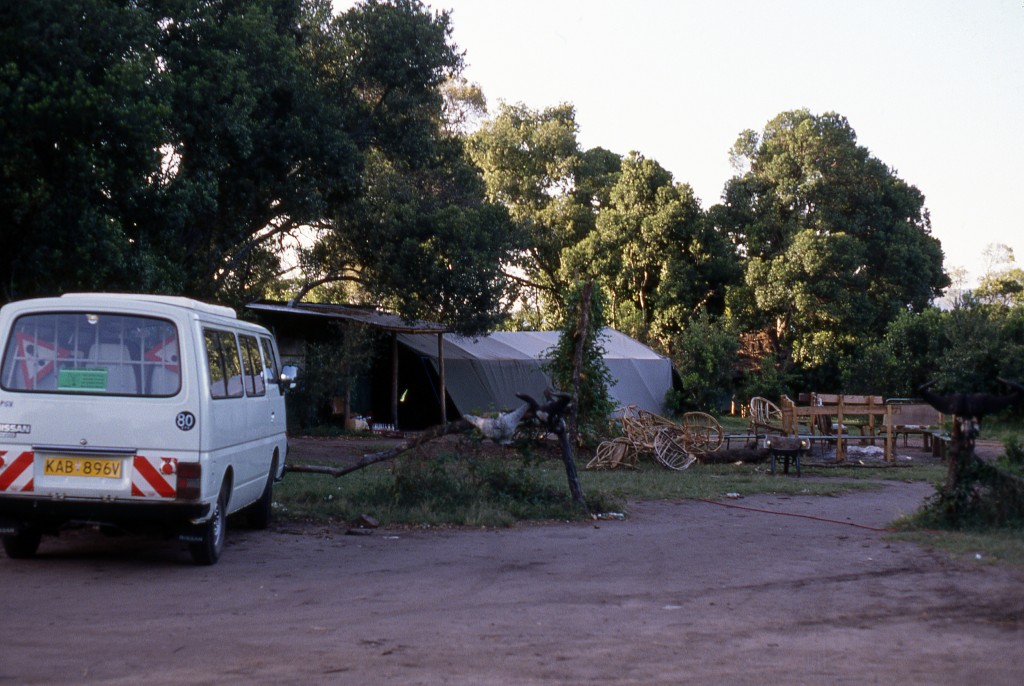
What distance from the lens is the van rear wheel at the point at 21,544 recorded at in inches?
322

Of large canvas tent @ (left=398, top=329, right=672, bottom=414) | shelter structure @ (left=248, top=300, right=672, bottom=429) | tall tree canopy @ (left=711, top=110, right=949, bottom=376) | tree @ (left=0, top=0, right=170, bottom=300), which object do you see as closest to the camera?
tree @ (left=0, top=0, right=170, bottom=300)

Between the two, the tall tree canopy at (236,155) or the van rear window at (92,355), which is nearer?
the van rear window at (92,355)

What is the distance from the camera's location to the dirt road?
5.26 m

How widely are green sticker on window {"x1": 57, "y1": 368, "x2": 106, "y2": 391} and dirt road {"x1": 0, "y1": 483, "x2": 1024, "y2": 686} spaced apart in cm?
144

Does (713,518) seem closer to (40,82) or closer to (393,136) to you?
(40,82)

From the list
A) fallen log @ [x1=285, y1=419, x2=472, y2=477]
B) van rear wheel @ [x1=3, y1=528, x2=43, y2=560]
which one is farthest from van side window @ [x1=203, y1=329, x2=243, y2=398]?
fallen log @ [x1=285, y1=419, x2=472, y2=477]

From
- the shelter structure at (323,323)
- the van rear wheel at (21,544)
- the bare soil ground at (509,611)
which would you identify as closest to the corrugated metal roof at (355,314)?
the shelter structure at (323,323)

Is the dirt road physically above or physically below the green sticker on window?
below

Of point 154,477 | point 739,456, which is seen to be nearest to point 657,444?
point 739,456

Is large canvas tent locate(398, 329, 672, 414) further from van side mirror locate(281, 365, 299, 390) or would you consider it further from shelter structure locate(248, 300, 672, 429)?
van side mirror locate(281, 365, 299, 390)

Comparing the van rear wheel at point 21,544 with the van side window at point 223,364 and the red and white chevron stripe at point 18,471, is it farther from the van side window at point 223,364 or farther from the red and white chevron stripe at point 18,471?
the van side window at point 223,364

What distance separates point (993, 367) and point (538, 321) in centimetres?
1928

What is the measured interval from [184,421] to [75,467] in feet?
2.90

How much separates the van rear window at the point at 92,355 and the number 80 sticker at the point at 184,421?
198 mm
